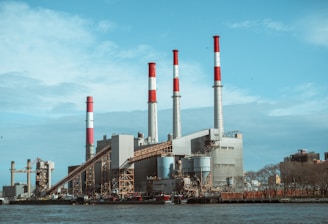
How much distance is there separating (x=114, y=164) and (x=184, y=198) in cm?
1418

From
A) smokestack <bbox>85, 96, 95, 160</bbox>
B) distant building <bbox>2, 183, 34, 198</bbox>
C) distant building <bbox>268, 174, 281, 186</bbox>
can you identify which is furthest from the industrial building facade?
distant building <bbox>2, 183, 34, 198</bbox>

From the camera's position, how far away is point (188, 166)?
337 ft

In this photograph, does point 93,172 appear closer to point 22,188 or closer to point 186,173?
point 186,173

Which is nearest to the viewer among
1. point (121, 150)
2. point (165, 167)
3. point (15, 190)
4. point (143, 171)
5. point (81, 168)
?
point (121, 150)

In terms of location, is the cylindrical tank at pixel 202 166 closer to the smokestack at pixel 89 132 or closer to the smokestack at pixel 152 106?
the smokestack at pixel 152 106

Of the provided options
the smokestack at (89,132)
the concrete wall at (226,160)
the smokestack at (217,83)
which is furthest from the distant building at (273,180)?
the smokestack at (89,132)

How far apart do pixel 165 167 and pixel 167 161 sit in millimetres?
1092

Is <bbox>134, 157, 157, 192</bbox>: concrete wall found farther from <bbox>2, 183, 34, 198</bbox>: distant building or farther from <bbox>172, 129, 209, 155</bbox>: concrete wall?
<bbox>2, 183, 34, 198</bbox>: distant building

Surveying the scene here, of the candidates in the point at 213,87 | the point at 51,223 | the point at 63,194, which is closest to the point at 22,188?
the point at 63,194

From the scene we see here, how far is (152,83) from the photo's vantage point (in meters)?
111

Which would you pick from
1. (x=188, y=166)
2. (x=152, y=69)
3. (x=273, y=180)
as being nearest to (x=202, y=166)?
(x=188, y=166)

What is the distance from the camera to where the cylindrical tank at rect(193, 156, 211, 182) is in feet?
330

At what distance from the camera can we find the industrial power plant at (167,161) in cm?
10181

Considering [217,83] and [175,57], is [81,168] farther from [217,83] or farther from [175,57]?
[217,83]
